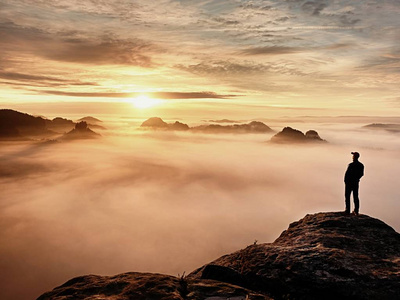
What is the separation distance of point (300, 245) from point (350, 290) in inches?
149

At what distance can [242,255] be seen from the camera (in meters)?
13.9

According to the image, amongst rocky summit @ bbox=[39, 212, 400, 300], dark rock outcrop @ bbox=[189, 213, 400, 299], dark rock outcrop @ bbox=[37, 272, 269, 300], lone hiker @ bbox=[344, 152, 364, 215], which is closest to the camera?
dark rock outcrop @ bbox=[37, 272, 269, 300]

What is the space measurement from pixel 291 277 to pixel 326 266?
55.5 inches

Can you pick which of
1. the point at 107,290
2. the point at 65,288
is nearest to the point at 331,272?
the point at 107,290

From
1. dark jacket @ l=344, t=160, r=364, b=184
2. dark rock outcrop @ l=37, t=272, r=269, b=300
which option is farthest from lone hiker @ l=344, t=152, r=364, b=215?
dark rock outcrop @ l=37, t=272, r=269, b=300

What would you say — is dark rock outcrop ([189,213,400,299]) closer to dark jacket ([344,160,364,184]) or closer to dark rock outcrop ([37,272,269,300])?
dark rock outcrop ([37,272,269,300])

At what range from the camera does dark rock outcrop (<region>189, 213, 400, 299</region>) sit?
10.3m

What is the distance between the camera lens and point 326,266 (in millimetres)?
11258

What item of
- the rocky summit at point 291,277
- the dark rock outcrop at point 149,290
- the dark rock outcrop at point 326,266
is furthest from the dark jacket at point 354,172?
the dark rock outcrop at point 149,290

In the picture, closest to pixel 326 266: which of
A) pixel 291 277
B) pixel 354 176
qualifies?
pixel 291 277

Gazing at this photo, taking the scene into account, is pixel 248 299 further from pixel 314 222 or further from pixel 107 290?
pixel 314 222

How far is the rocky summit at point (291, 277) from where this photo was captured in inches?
366

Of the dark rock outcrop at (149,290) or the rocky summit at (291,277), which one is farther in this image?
the rocky summit at (291,277)

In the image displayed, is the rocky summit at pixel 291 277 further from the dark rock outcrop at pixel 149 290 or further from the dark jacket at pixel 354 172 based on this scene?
the dark jacket at pixel 354 172
